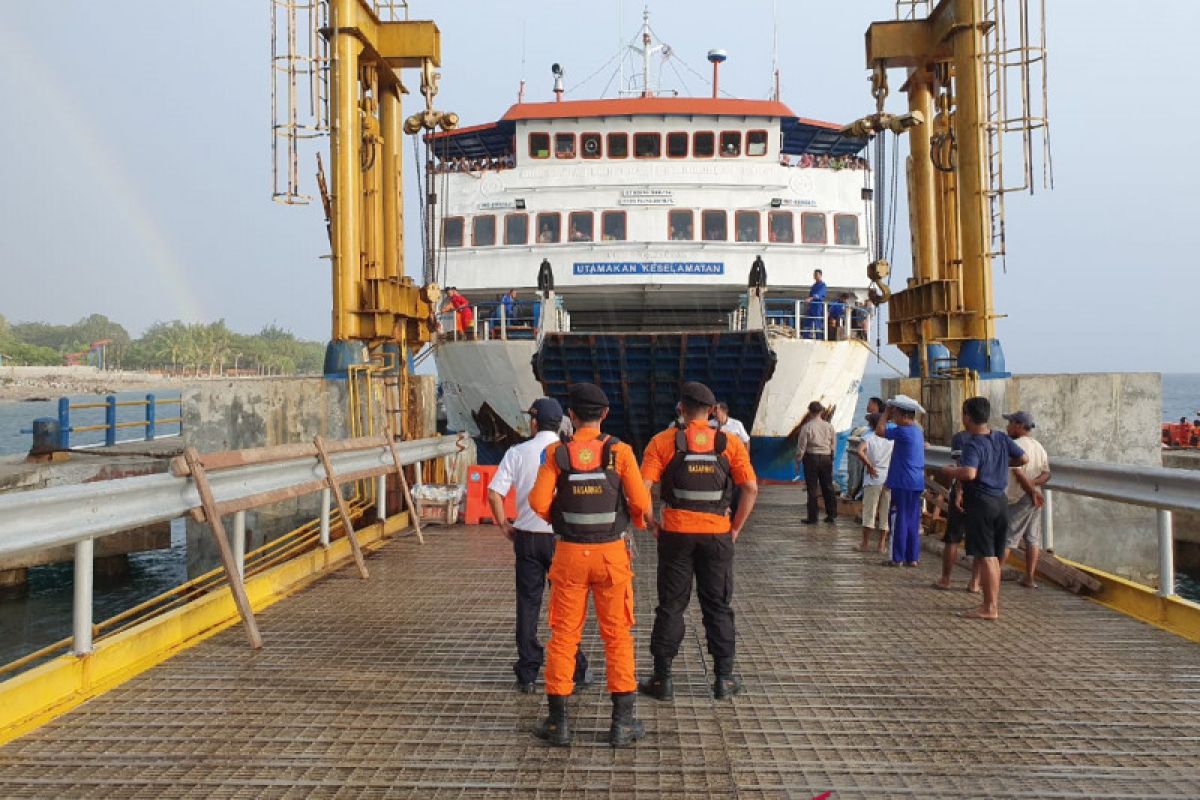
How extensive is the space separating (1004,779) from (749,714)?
1065 mm

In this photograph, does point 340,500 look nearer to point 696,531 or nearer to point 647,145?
point 696,531

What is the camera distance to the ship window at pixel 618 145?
18547 mm

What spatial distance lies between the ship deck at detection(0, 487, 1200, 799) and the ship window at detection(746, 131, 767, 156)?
14.3 metres

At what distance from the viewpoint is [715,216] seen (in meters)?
17.9

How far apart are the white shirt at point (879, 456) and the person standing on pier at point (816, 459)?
155 centimetres

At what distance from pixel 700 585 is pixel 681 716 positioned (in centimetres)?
63

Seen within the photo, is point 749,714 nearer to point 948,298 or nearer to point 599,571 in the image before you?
point 599,571

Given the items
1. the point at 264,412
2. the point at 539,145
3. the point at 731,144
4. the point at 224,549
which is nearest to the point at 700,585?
the point at 224,549

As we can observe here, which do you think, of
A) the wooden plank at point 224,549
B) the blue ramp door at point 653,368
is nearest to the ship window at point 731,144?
the blue ramp door at point 653,368

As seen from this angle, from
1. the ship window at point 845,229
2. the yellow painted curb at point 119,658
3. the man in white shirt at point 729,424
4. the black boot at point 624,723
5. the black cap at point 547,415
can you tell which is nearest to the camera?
the black boot at point 624,723

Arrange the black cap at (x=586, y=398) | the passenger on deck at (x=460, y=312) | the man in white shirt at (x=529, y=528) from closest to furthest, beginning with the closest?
the black cap at (x=586, y=398)
the man in white shirt at (x=529, y=528)
the passenger on deck at (x=460, y=312)

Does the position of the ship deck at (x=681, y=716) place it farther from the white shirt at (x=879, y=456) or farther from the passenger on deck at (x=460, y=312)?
the passenger on deck at (x=460, y=312)

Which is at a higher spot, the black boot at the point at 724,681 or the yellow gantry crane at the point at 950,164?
the yellow gantry crane at the point at 950,164

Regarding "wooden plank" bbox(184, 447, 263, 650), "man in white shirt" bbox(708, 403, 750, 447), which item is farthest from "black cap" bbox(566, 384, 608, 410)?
"man in white shirt" bbox(708, 403, 750, 447)
